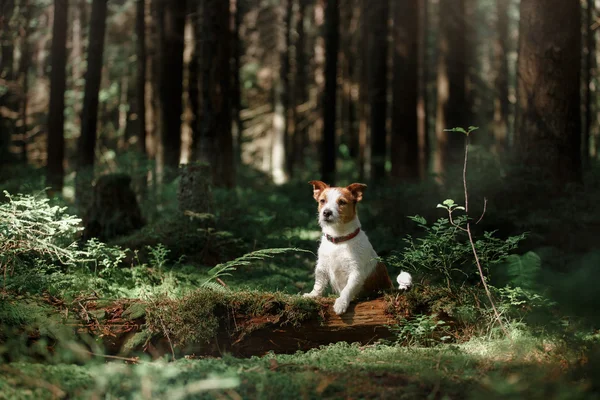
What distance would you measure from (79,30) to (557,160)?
30261 mm

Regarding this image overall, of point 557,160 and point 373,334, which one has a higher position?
point 557,160

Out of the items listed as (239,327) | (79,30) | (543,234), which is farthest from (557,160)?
(79,30)

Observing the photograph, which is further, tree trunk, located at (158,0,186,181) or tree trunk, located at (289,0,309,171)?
tree trunk, located at (289,0,309,171)

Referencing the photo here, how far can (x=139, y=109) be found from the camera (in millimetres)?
22203

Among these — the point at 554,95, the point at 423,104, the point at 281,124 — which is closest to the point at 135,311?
the point at 554,95

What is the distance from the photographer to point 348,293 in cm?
599

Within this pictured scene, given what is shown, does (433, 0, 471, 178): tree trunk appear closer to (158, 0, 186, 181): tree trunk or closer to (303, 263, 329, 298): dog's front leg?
(158, 0, 186, 181): tree trunk

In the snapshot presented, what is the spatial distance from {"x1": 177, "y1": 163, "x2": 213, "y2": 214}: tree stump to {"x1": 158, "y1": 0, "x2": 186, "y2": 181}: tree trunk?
29.2 ft

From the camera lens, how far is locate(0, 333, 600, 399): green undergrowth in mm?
3799

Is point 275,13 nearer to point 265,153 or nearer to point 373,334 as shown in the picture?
point 265,153

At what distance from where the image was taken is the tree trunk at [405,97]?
682 inches

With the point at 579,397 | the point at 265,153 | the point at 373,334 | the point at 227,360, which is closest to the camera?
the point at 579,397

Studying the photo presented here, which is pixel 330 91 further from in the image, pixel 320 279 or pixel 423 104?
pixel 320 279

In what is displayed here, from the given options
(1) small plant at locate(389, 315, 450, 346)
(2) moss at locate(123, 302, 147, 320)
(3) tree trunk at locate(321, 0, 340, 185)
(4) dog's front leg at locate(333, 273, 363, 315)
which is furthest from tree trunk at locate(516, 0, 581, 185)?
(3) tree trunk at locate(321, 0, 340, 185)
